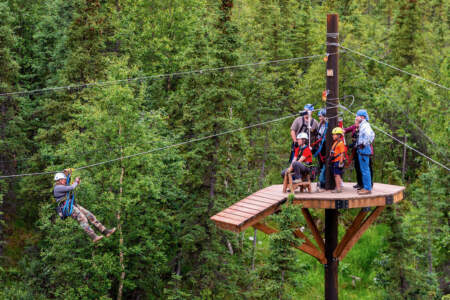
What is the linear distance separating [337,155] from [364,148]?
0.73 metres

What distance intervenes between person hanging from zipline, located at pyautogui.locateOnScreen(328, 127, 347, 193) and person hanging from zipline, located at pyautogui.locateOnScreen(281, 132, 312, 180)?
22.6 inches

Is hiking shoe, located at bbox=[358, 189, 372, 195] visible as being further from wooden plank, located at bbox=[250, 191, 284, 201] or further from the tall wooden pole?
wooden plank, located at bbox=[250, 191, 284, 201]

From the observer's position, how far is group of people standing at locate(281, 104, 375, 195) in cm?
1214

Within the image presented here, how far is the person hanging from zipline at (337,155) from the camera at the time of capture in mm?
12109

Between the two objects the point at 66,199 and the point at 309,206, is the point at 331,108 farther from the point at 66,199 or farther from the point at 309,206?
the point at 66,199

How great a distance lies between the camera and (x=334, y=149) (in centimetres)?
1219

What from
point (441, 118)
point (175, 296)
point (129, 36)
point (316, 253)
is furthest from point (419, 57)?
point (316, 253)

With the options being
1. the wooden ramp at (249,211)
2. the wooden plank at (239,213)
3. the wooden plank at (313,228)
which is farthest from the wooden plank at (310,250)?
the wooden plank at (239,213)

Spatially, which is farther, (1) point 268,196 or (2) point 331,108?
(1) point 268,196

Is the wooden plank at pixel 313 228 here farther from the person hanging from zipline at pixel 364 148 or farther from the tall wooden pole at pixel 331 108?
the person hanging from zipline at pixel 364 148

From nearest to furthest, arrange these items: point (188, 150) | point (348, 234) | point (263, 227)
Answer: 1. point (263, 227)
2. point (348, 234)
3. point (188, 150)

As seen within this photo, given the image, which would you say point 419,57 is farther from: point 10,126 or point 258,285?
Answer: point 10,126

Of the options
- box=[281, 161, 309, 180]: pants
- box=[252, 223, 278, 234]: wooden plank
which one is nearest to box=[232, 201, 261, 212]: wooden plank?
box=[252, 223, 278, 234]: wooden plank

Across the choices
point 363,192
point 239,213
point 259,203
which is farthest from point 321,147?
point 239,213
